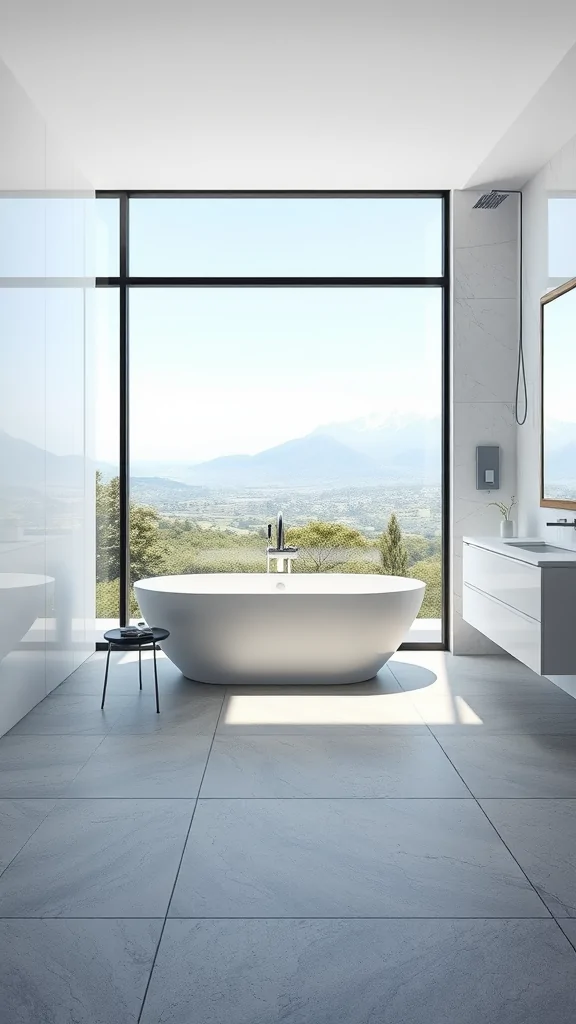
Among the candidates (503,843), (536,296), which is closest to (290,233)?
(536,296)

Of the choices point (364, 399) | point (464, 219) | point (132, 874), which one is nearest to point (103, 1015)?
point (132, 874)

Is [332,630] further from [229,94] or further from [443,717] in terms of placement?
[229,94]

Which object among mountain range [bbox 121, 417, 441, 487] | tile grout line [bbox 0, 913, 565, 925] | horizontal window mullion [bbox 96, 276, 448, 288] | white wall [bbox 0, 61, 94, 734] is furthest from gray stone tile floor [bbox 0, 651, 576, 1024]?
horizontal window mullion [bbox 96, 276, 448, 288]

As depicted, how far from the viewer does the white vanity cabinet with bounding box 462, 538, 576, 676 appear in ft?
11.5

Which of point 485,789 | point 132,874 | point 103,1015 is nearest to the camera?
point 103,1015

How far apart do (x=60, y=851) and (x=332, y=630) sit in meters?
2.15

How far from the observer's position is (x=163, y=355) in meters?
5.71

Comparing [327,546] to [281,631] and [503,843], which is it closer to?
[281,631]

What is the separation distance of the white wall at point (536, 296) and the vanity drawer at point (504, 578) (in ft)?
1.47

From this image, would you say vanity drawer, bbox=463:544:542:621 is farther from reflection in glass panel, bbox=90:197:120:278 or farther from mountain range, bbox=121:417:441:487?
reflection in glass panel, bbox=90:197:120:278

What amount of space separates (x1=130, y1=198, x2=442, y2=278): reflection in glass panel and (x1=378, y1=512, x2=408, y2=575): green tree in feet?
5.67

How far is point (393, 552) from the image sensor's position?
224 inches

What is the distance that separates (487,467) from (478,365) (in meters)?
0.68

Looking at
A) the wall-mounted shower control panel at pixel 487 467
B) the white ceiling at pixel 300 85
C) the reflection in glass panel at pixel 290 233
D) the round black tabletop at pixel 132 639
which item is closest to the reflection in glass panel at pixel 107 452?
the reflection in glass panel at pixel 290 233
